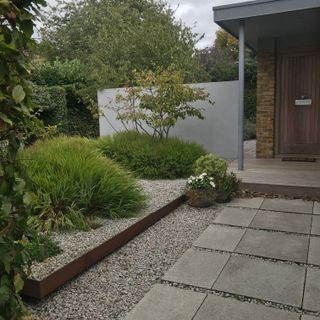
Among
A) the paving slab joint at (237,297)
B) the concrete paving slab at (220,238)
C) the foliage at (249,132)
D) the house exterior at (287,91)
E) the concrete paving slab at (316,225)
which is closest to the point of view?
the paving slab joint at (237,297)

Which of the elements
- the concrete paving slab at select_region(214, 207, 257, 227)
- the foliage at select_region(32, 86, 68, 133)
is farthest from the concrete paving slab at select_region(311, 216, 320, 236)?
the foliage at select_region(32, 86, 68, 133)

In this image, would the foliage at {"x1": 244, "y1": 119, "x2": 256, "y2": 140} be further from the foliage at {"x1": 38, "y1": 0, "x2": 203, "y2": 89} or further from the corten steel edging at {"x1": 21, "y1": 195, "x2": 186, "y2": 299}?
the corten steel edging at {"x1": 21, "y1": 195, "x2": 186, "y2": 299}

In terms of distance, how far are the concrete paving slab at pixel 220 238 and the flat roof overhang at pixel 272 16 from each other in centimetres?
332

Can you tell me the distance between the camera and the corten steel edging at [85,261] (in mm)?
2695

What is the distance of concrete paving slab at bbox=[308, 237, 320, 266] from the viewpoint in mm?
3246

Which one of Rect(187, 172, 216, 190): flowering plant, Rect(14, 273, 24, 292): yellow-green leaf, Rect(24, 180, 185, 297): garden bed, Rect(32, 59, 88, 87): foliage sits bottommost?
Rect(24, 180, 185, 297): garden bed

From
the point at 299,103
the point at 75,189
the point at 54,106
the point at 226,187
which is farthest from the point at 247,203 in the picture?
the point at 54,106

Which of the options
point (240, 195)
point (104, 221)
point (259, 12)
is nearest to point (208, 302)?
point (104, 221)

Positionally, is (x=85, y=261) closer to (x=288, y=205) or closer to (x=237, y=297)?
(x=237, y=297)

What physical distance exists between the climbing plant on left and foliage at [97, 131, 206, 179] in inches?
185

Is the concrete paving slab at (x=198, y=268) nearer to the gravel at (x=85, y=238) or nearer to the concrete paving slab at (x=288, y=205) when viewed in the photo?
the gravel at (x=85, y=238)

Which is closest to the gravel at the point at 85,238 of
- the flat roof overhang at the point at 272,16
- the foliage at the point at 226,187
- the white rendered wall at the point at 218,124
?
the foliage at the point at 226,187

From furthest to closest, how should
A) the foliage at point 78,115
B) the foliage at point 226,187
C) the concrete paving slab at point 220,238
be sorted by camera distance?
the foliage at point 78,115 → the foliage at point 226,187 → the concrete paving slab at point 220,238

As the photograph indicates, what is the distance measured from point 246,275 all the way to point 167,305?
0.77m
